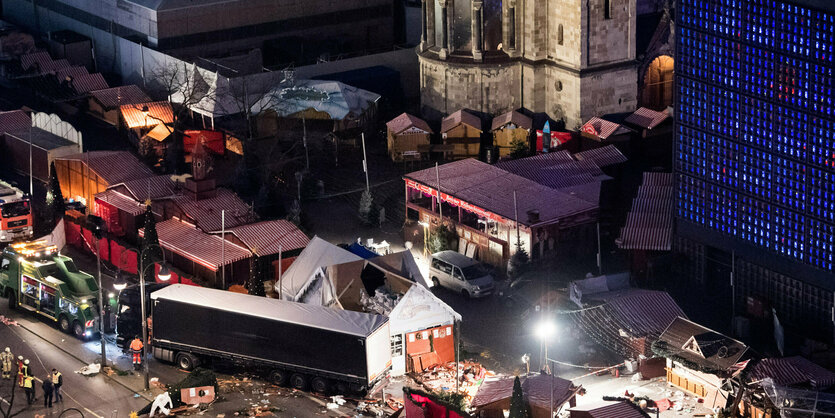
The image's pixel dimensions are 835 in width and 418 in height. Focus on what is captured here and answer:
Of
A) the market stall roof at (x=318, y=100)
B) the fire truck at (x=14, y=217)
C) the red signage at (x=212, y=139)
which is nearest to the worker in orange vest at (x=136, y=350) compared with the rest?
the fire truck at (x=14, y=217)

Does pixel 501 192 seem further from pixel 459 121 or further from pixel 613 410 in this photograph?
pixel 613 410

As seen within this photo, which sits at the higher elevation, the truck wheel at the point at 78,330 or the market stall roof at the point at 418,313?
the market stall roof at the point at 418,313

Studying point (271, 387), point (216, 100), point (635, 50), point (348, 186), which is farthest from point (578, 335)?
point (216, 100)

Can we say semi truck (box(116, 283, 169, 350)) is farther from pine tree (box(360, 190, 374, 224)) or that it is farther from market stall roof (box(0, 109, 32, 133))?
market stall roof (box(0, 109, 32, 133))

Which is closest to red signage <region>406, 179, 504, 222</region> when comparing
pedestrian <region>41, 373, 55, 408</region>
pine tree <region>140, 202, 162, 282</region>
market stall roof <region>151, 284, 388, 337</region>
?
pine tree <region>140, 202, 162, 282</region>

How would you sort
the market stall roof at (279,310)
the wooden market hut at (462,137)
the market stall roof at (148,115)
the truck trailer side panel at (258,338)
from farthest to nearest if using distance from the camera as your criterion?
the market stall roof at (148,115) → the wooden market hut at (462,137) → the market stall roof at (279,310) → the truck trailer side panel at (258,338)

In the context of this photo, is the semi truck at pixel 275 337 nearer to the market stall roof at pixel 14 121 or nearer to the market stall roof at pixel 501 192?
the market stall roof at pixel 501 192
